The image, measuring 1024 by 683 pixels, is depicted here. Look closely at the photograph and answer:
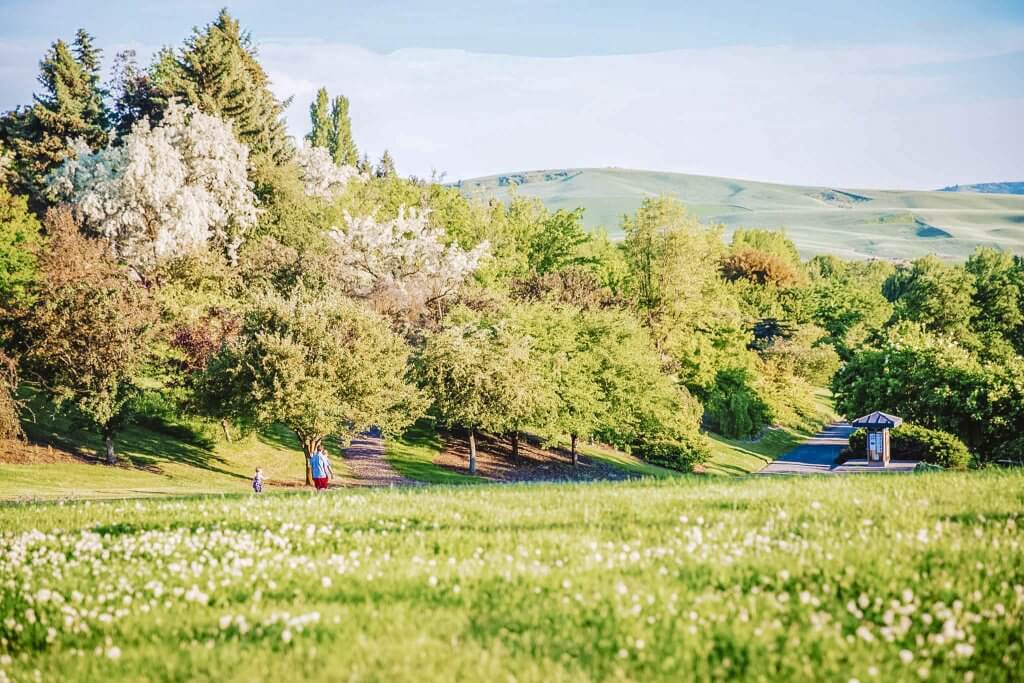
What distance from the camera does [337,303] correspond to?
142 ft

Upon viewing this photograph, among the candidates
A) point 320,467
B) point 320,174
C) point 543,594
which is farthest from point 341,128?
point 543,594

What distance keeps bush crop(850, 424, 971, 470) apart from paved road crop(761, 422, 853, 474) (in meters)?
5.79

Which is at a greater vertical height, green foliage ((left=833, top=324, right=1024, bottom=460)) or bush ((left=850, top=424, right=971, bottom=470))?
green foliage ((left=833, top=324, right=1024, bottom=460))

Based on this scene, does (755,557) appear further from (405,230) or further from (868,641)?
(405,230)

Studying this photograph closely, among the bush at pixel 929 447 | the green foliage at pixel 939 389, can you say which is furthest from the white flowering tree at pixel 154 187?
the bush at pixel 929 447

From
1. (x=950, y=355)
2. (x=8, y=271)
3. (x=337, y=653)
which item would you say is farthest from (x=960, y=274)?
(x=337, y=653)

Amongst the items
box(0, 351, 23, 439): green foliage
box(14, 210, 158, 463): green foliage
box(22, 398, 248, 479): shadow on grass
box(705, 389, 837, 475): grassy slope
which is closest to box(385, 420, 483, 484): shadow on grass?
box(22, 398, 248, 479): shadow on grass

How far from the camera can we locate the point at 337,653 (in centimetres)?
631

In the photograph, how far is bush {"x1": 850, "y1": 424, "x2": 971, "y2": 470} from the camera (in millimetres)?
51281

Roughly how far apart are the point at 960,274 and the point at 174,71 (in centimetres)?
8649

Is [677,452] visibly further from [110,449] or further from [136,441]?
[110,449]

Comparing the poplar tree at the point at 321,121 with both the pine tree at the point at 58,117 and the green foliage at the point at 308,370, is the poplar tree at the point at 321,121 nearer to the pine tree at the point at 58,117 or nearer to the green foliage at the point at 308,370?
the pine tree at the point at 58,117

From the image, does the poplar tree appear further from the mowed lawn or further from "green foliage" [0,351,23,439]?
the mowed lawn

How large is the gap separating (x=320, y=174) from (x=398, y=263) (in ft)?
89.7
